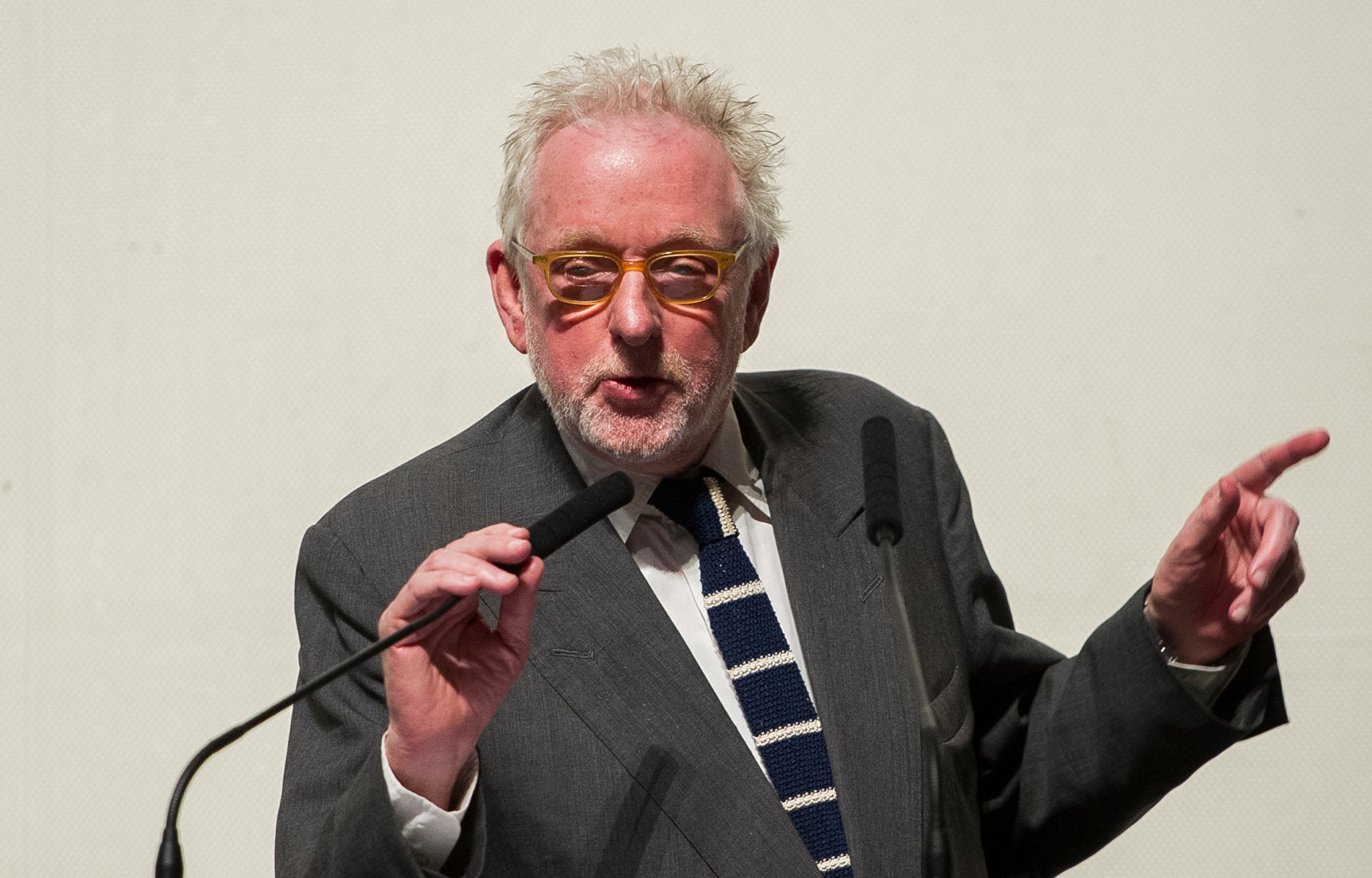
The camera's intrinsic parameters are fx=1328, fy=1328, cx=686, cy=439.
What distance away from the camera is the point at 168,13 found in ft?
6.64

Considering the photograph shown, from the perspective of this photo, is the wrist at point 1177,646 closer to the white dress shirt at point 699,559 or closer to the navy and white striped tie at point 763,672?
the white dress shirt at point 699,559

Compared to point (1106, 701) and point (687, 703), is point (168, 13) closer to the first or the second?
point (687, 703)

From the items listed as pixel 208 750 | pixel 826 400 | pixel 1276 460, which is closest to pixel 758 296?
pixel 826 400

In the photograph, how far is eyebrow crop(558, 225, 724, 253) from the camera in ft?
4.12

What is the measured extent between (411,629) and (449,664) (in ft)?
0.41

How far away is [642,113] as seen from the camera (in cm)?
132

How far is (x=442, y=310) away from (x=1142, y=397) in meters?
1.12

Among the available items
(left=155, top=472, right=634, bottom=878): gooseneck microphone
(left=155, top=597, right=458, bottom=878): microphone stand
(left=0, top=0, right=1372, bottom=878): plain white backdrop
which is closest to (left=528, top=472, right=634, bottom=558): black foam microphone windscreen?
(left=155, top=472, right=634, bottom=878): gooseneck microphone

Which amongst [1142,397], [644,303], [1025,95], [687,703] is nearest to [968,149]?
[1025,95]

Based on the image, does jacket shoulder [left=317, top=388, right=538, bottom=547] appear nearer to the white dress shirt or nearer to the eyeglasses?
the white dress shirt

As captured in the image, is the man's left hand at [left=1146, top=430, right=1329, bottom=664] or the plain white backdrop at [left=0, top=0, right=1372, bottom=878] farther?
the plain white backdrop at [left=0, top=0, right=1372, bottom=878]

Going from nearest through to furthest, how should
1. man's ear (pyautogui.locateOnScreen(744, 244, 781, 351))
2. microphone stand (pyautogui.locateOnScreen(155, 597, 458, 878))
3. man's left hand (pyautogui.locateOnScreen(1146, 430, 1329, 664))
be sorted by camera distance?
microphone stand (pyautogui.locateOnScreen(155, 597, 458, 878)) < man's left hand (pyautogui.locateOnScreen(1146, 430, 1329, 664)) < man's ear (pyautogui.locateOnScreen(744, 244, 781, 351))

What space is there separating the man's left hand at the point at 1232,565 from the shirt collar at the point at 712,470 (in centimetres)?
41

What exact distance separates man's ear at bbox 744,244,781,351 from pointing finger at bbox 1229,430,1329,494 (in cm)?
55
